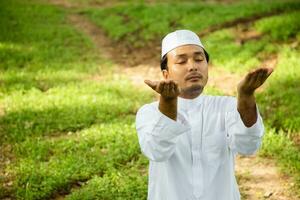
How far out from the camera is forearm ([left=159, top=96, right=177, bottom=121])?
7.90 feet

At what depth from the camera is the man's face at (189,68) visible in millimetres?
2723

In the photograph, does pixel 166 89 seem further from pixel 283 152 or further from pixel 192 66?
pixel 283 152

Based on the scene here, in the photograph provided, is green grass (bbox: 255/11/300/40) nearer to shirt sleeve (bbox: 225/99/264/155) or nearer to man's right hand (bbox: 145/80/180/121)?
shirt sleeve (bbox: 225/99/264/155)

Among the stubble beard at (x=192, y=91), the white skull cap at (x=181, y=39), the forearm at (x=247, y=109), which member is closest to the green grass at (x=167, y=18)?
the white skull cap at (x=181, y=39)

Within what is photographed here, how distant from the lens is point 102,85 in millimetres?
8492

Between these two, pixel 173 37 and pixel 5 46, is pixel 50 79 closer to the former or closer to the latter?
pixel 5 46

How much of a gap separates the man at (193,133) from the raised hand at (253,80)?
0.04 m

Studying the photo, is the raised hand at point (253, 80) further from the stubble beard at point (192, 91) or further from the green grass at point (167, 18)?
the green grass at point (167, 18)

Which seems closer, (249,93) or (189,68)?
(249,93)

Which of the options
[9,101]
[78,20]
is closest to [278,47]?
[9,101]

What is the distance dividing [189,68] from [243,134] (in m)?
0.48

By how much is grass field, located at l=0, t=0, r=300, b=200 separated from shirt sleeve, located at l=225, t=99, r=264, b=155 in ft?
7.48

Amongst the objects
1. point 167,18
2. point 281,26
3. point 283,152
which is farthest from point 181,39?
point 167,18

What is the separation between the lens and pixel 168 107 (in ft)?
7.99
